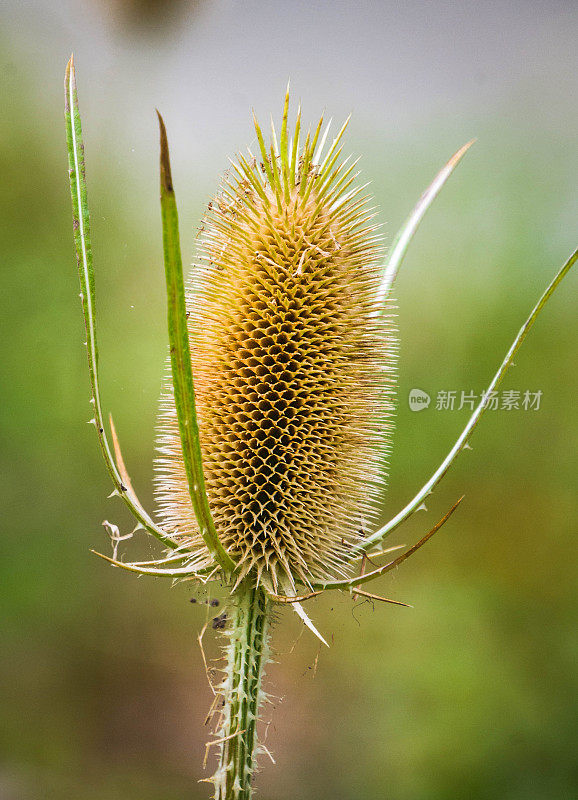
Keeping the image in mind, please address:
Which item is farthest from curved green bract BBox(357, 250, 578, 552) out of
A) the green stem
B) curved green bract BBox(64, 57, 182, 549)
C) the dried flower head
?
curved green bract BBox(64, 57, 182, 549)

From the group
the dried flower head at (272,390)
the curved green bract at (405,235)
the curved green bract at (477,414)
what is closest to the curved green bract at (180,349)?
the dried flower head at (272,390)

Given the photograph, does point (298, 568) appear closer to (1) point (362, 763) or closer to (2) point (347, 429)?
(2) point (347, 429)

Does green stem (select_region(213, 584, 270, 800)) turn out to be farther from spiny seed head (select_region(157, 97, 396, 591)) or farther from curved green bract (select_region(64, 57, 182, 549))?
curved green bract (select_region(64, 57, 182, 549))

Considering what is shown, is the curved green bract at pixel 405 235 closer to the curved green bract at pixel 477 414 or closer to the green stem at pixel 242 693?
the curved green bract at pixel 477 414

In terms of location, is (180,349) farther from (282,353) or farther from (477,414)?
(477,414)

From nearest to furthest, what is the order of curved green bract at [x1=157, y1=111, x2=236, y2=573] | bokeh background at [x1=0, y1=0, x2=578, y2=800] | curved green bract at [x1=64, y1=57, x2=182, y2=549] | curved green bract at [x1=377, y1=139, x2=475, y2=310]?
1. curved green bract at [x1=157, y1=111, x2=236, y2=573]
2. curved green bract at [x1=64, y1=57, x2=182, y2=549]
3. curved green bract at [x1=377, y1=139, x2=475, y2=310]
4. bokeh background at [x1=0, y1=0, x2=578, y2=800]
